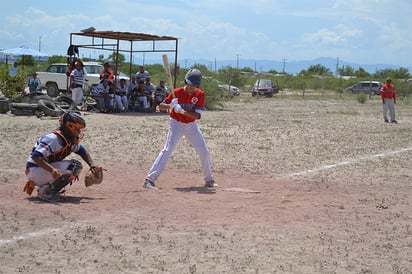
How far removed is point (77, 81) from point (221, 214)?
14948mm

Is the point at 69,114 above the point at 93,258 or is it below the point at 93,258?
above

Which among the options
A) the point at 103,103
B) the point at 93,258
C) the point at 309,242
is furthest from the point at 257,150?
the point at 103,103

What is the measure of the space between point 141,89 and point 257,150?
35.7 ft

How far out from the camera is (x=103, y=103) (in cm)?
2245

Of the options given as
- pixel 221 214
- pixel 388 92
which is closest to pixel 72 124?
pixel 221 214

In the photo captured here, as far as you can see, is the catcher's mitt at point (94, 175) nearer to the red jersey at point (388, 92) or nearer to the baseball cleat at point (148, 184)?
the baseball cleat at point (148, 184)

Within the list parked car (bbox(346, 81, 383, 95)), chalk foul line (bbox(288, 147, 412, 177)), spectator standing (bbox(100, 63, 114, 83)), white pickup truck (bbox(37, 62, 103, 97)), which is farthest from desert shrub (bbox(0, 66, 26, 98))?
parked car (bbox(346, 81, 383, 95))

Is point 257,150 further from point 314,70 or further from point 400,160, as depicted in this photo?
point 314,70

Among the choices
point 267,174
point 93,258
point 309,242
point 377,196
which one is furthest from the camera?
point 267,174

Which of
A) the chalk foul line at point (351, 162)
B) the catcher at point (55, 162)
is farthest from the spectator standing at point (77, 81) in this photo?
the catcher at point (55, 162)

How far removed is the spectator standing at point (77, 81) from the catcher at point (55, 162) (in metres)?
13.6

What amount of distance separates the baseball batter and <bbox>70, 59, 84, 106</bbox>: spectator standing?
41.2 ft

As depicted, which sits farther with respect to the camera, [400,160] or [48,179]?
[400,160]

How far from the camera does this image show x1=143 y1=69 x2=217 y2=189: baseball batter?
362 inches
